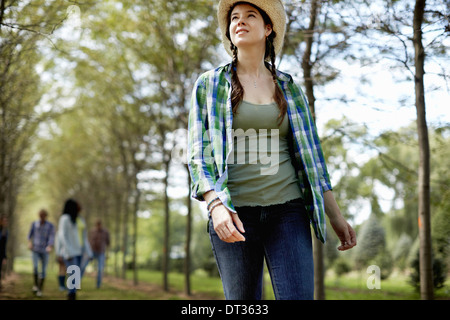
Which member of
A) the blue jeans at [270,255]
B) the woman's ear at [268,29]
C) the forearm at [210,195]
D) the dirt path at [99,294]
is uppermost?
the woman's ear at [268,29]

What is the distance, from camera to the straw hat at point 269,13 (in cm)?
234

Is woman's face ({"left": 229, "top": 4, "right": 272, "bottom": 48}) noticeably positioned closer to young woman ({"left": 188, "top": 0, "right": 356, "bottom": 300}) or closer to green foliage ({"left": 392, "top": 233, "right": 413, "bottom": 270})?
young woman ({"left": 188, "top": 0, "right": 356, "bottom": 300})

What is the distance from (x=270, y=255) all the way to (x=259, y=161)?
447mm

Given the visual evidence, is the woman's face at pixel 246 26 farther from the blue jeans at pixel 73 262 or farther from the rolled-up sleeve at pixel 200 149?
the blue jeans at pixel 73 262

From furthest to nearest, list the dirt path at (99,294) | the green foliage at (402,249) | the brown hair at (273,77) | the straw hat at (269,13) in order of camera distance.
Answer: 1. the green foliage at (402,249)
2. the dirt path at (99,294)
3. the straw hat at (269,13)
4. the brown hair at (273,77)

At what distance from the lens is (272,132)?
87.0 inches

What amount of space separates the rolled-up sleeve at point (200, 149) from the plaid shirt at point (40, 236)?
10.3 m

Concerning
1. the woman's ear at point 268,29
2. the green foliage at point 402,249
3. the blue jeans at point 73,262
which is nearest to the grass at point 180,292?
the blue jeans at point 73,262

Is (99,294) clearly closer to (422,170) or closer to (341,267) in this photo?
(422,170)

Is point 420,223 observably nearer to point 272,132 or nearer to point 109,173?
point 272,132

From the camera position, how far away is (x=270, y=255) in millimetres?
2045

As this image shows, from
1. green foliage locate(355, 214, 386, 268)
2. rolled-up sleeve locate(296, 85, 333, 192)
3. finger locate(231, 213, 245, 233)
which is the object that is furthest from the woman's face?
green foliage locate(355, 214, 386, 268)

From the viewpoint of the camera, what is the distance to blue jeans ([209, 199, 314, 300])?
1983 mm

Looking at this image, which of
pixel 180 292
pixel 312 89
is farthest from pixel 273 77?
pixel 180 292
